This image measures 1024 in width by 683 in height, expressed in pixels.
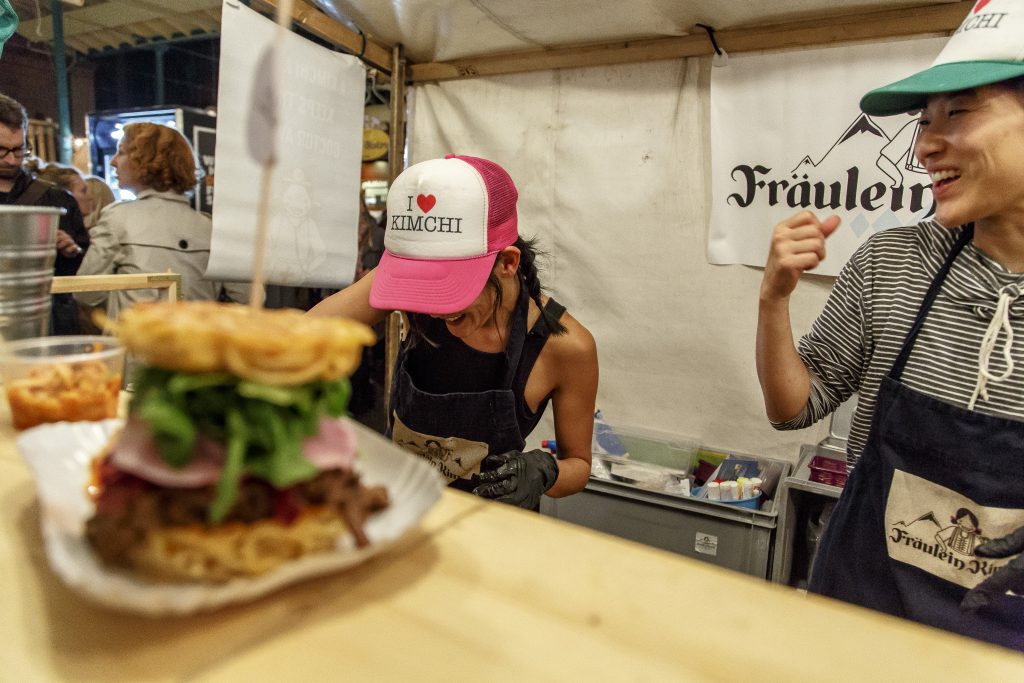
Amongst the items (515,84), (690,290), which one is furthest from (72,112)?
(690,290)

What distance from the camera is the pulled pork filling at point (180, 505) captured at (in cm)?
60

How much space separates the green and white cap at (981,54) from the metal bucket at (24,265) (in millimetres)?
1873

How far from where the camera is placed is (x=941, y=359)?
4.72 ft

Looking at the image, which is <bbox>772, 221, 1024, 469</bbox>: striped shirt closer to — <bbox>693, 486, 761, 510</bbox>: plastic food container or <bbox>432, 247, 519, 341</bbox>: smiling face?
<bbox>432, 247, 519, 341</bbox>: smiling face

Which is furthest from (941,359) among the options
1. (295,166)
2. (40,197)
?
(40,197)

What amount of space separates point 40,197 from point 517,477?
315cm

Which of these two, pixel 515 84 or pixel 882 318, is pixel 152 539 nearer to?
pixel 882 318

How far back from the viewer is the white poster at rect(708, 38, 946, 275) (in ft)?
8.46

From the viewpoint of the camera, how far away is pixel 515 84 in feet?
11.0

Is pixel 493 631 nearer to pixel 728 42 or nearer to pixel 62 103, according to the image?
pixel 728 42

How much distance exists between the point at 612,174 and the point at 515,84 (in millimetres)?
730

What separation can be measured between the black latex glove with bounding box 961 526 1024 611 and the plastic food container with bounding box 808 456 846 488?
1.31 meters

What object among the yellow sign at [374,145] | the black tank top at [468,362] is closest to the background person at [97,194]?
the yellow sign at [374,145]

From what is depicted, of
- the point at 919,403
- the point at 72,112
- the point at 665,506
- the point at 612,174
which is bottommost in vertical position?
the point at 665,506
